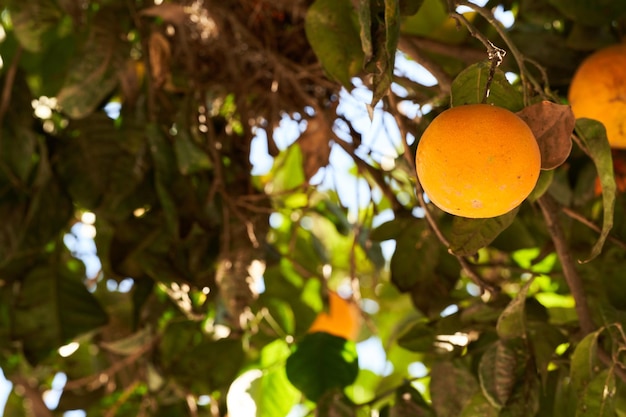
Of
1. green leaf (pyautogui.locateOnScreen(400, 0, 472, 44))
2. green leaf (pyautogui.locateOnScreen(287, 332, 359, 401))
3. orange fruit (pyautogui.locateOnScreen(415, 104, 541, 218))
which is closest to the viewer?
orange fruit (pyautogui.locateOnScreen(415, 104, 541, 218))

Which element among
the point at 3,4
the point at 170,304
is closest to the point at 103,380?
the point at 170,304

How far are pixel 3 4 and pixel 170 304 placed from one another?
1.65ft

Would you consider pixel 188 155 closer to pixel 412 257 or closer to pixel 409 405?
pixel 412 257

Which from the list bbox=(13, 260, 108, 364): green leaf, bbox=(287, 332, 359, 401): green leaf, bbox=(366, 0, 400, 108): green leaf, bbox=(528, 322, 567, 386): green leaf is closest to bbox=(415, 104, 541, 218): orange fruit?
bbox=(366, 0, 400, 108): green leaf

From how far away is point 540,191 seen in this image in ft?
2.41

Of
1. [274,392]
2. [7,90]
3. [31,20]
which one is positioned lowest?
[274,392]

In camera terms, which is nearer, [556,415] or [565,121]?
[565,121]

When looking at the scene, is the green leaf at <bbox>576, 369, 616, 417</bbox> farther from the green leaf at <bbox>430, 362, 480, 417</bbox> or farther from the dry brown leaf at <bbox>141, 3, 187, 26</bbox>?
the dry brown leaf at <bbox>141, 3, 187, 26</bbox>

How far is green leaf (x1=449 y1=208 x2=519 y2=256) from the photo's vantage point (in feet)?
2.39

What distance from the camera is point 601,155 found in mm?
729

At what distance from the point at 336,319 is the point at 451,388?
519 millimetres

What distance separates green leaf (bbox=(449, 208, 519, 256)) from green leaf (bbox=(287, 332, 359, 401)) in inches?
14.9

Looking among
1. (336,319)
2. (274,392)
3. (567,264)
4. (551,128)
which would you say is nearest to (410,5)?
(551,128)

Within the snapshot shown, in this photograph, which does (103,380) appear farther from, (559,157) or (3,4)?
(559,157)
